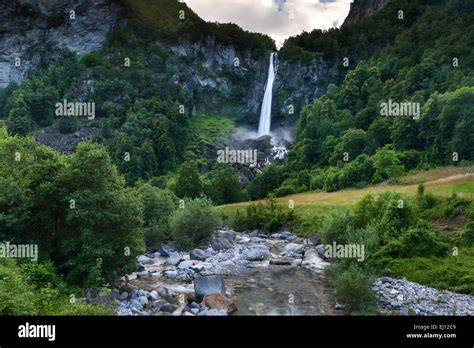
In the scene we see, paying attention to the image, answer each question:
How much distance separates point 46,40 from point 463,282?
622 feet

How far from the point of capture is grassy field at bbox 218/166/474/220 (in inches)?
1950

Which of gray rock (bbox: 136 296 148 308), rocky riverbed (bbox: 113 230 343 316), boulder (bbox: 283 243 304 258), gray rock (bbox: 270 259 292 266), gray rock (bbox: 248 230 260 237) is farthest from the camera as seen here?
gray rock (bbox: 248 230 260 237)

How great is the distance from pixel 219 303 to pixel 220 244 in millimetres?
23015

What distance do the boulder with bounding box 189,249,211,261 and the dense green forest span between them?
3.94 m

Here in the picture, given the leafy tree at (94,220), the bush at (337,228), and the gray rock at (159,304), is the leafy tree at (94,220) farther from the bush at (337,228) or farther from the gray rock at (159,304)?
the bush at (337,228)

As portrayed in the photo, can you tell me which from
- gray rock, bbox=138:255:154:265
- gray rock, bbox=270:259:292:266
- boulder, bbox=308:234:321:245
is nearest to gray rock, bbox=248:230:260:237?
boulder, bbox=308:234:321:245

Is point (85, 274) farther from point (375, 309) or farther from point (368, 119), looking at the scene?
point (368, 119)

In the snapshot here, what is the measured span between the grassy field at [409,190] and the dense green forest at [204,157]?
3.30m

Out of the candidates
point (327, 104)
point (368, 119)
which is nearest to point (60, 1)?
point (327, 104)

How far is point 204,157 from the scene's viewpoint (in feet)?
444

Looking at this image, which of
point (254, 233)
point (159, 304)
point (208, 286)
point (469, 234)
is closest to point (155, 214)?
point (254, 233)

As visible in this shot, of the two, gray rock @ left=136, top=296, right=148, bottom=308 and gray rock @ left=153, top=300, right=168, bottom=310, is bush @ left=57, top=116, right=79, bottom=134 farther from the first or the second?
gray rock @ left=153, top=300, right=168, bottom=310

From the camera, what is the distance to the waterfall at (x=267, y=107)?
535 ft

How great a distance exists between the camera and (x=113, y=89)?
15512 cm
